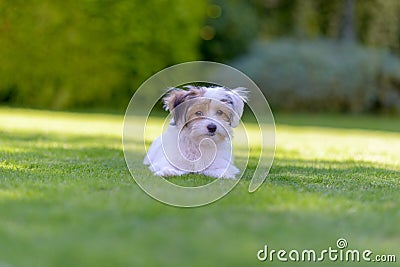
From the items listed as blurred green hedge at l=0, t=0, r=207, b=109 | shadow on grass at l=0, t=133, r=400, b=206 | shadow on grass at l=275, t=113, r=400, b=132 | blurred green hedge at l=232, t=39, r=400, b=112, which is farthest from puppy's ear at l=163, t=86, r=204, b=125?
blurred green hedge at l=232, t=39, r=400, b=112

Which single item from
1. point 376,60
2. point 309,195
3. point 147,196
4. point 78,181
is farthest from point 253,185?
point 376,60

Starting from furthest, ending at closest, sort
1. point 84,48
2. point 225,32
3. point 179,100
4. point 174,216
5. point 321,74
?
point 225,32 < point 321,74 < point 84,48 < point 179,100 < point 174,216

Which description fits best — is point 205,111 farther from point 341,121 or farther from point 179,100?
point 341,121

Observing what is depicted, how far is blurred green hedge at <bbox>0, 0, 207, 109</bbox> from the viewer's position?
1525 centimetres

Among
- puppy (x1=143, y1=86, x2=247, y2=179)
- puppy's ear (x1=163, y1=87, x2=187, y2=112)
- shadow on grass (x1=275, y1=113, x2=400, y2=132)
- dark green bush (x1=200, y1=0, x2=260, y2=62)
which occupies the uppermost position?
dark green bush (x1=200, y1=0, x2=260, y2=62)

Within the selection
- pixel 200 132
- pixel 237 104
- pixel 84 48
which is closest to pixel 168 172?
pixel 200 132

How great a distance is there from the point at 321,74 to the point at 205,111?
13.3m

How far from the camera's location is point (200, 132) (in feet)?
15.5

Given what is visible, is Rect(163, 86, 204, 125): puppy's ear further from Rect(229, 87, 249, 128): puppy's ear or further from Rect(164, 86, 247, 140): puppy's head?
Rect(229, 87, 249, 128): puppy's ear

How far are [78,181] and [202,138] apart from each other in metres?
0.94

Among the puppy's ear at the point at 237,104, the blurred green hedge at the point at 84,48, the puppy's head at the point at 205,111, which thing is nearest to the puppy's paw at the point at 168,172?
the puppy's head at the point at 205,111

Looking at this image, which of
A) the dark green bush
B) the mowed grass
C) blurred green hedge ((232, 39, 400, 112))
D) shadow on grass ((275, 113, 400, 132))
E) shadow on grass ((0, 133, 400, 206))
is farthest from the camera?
the dark green bush

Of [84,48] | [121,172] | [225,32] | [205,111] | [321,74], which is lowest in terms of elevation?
[121,172]

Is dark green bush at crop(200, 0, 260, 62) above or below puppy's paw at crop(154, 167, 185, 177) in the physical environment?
above
